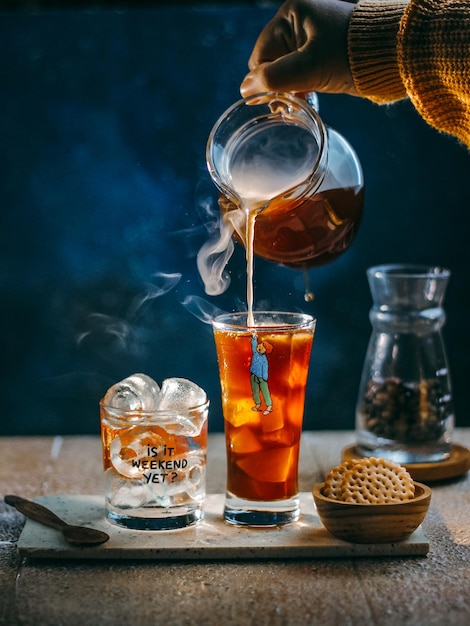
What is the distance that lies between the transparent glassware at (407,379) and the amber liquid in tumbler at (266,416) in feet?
1.10

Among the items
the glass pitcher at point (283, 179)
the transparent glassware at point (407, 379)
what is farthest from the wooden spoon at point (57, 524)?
the transparent glassware at point (407, 379)

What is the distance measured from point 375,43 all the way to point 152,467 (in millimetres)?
688

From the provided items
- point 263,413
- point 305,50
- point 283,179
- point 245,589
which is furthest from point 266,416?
point 305,50

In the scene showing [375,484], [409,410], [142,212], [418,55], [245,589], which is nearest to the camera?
[245,589]

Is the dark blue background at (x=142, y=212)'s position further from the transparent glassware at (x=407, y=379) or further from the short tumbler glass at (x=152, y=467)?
the short tumbler glass at (x=152, y=467)

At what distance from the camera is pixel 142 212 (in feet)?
6.72

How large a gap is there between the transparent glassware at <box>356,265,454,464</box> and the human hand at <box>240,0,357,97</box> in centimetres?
38

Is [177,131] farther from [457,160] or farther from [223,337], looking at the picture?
[223,337]

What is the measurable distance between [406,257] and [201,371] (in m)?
0.58

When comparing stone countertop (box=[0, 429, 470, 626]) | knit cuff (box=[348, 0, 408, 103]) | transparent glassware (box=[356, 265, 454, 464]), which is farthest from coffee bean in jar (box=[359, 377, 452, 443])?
knit cuff (box=[348, 0, 408, 103])

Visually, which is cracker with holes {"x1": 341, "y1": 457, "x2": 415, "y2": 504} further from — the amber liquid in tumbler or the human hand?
the human hand

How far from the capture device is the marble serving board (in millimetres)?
1063

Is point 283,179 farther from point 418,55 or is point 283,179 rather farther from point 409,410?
point 409,410

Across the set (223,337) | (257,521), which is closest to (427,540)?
(257,521)
